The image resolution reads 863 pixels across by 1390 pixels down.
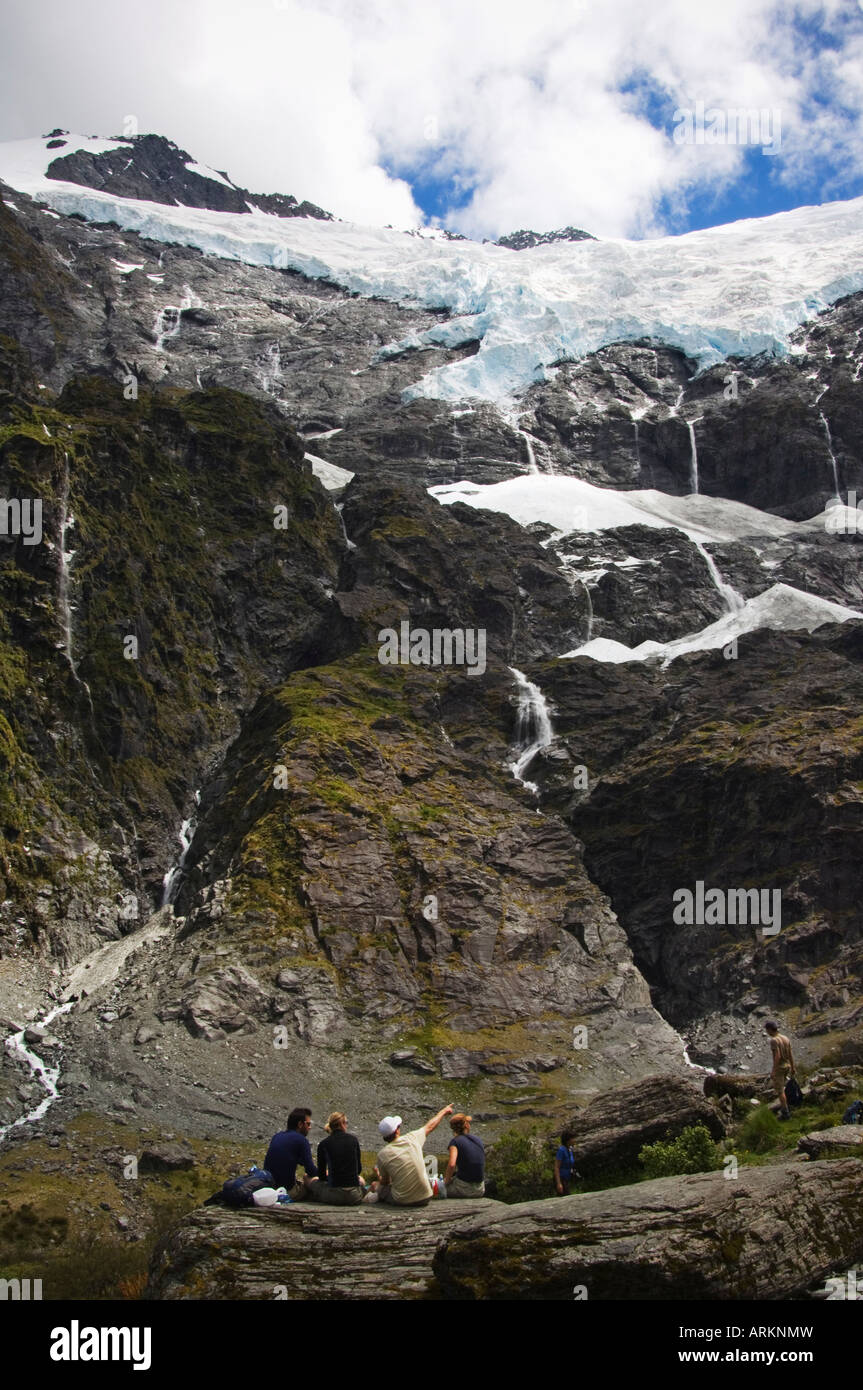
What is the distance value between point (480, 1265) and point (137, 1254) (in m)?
21.1

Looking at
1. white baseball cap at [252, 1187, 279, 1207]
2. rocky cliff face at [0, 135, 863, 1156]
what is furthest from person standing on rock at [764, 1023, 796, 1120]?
rocky cliff face at [0, 135, 863, 1156]

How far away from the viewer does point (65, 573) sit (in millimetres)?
85125

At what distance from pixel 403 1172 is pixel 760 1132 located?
10.5 meters

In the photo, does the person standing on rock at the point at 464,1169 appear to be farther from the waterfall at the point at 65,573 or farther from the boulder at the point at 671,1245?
the waterfall at the point at 65,573

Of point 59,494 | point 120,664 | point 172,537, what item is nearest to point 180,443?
point 172,537

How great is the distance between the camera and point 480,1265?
40.3 ft

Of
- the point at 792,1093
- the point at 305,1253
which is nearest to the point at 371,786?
the point at 792,1093

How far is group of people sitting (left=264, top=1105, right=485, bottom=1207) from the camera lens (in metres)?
15.2

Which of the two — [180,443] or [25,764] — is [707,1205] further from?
[180,443]

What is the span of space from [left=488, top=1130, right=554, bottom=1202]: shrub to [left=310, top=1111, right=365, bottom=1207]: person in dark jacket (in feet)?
23.7

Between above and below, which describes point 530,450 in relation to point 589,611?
above

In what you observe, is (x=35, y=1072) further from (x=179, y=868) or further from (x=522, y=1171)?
(x=522, y=1171)

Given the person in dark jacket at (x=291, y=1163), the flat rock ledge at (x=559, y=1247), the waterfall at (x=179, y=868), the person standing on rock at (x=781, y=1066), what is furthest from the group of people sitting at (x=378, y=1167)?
the waterfall at (x=179, y=868)

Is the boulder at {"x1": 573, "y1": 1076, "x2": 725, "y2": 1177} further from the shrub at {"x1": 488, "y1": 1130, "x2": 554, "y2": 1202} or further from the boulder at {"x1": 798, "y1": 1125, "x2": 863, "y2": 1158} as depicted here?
the boulder at {"x1": 798, "y1": 1125, "x2": 863, "y2": 1158}
